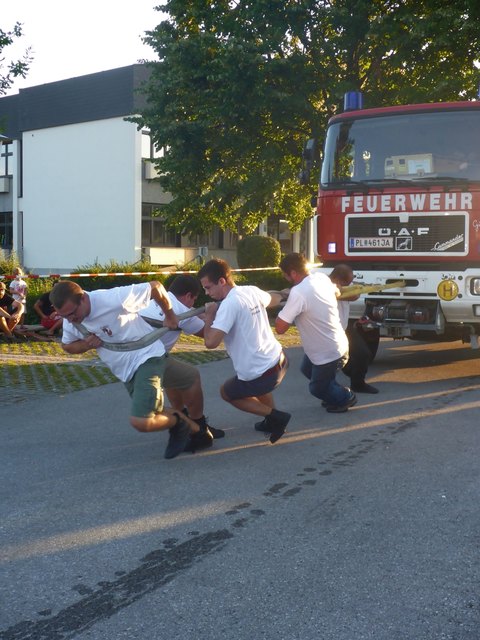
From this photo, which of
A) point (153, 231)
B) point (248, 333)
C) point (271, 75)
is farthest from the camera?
point (153, 231)

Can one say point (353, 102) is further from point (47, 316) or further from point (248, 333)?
point (47, 316)

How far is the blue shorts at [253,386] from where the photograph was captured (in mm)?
6578

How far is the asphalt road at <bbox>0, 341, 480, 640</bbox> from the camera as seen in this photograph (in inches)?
137

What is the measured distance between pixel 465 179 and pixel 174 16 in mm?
17543

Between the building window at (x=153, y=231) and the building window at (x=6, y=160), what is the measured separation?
8.84 meters

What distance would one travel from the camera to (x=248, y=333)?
21.2 feet

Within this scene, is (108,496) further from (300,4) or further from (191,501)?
(300,4)

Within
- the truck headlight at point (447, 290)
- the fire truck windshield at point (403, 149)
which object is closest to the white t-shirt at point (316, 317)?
the truck headlight at point (447, 290)

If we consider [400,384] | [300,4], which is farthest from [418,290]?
[300,4]

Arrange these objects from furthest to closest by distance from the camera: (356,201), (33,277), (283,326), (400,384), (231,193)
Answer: (231,193)
(33,277)
(356,201)
(400,384)
(283,326)

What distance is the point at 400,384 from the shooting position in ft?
32.4

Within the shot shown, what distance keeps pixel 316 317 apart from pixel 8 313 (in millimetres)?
8810

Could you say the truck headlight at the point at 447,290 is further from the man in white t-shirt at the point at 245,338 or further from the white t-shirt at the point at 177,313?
the white t-shirt at the point at 177,313

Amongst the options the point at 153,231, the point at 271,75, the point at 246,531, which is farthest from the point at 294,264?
the point at 153,231
